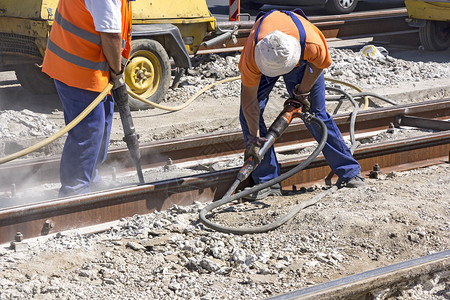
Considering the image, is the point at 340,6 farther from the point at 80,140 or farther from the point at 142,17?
the point at 80,140

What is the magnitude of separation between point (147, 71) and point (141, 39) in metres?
0.42

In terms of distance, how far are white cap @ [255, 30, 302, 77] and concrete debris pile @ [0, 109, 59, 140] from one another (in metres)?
3.34

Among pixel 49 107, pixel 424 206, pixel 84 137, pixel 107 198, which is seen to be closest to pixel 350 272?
pixel 424 206

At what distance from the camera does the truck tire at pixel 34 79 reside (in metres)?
8.34

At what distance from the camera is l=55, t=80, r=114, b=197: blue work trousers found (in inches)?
188

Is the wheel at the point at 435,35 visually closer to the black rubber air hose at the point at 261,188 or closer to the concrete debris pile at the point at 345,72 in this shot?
the concrete debris pile at the point at 345,72

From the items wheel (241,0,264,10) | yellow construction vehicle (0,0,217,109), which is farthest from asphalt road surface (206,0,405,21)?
yellow construction vehicle (0,0,217,109)

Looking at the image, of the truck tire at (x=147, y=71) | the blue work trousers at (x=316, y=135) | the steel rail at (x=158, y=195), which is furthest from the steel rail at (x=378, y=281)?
the truck tire at (x=147, y=71)

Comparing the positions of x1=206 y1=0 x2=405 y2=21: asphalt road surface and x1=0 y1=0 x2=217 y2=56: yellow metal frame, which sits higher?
x1=0 y1=0 x2=217 y2=56: yellow metal frame

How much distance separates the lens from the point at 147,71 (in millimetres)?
8062

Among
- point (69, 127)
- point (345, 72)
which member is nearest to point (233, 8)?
point (345, 72)

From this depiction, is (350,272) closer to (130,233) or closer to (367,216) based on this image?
(367,216)

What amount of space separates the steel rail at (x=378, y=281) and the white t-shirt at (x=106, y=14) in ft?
7.16

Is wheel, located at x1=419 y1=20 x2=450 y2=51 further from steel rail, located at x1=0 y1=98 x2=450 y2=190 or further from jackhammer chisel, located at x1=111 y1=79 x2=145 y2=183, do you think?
jackhammer chisel, located at x1=111 y1=79 x2=145 y2=183
